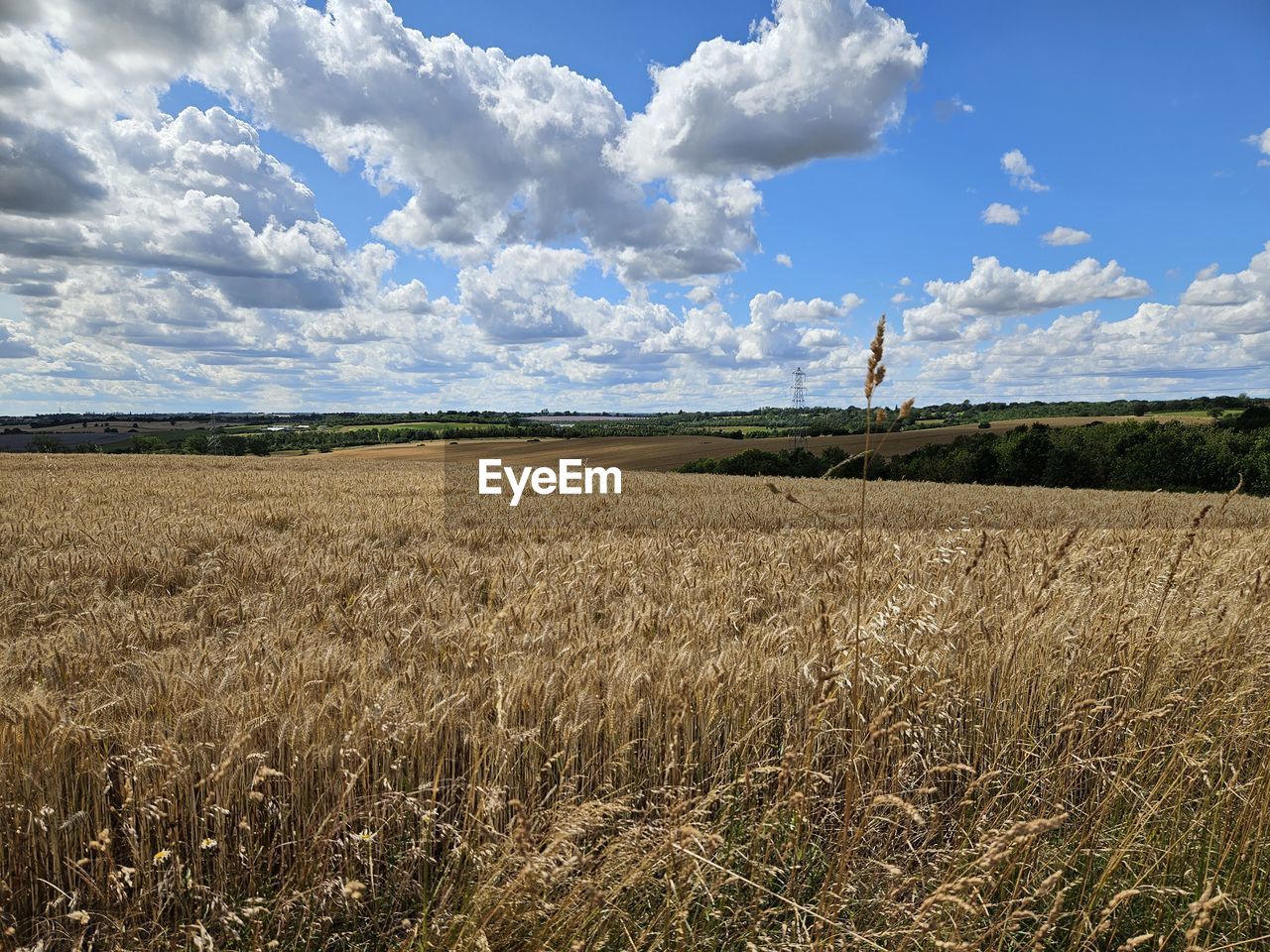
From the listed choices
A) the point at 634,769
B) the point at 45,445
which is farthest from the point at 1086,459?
the point at 45,445

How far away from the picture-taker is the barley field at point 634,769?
2084mm

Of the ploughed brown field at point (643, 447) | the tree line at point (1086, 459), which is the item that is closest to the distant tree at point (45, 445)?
the ploughed brown field at point (643, 447)

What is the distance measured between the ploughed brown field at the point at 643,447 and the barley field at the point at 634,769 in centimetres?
3477

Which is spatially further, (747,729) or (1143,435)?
(1143,435)

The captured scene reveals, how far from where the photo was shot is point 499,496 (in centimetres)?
1480

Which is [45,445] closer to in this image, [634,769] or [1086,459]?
[634,769]

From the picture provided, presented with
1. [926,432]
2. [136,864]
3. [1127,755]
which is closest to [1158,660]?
[1127,755]

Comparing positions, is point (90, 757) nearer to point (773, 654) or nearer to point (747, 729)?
point (747, 729)

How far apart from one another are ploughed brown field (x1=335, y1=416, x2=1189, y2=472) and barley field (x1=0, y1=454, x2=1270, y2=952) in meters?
34.8

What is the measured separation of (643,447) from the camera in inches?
2132

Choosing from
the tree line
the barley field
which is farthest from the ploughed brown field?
the barley field

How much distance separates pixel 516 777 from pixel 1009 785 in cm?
235

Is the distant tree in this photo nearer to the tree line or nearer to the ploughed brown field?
the ploughed brown field

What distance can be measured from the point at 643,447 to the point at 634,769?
51.4 metres
